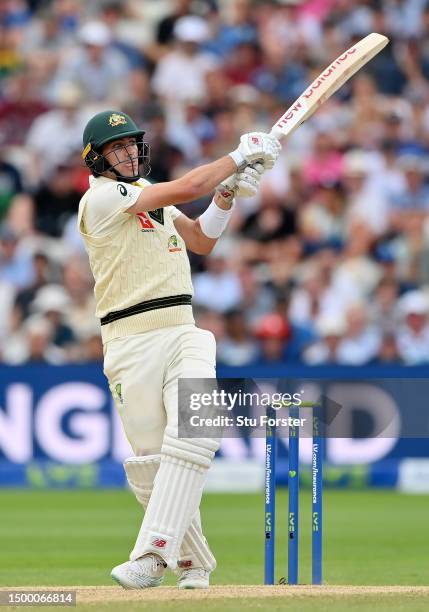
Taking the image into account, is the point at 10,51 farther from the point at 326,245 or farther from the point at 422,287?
the point at 422,287

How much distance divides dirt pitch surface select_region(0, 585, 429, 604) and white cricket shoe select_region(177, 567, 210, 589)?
5 cm

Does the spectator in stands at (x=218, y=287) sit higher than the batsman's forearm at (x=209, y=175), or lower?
higher

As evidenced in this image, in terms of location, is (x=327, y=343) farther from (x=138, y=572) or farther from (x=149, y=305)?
(x=138, y=572)

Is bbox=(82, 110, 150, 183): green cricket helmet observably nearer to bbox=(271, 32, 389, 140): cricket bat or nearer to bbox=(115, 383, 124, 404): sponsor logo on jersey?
bbox=(271, 32, 389, 140): cricket bat

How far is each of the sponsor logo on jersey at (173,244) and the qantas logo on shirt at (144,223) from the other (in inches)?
3.8

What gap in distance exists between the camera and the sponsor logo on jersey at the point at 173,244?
6.47 metres

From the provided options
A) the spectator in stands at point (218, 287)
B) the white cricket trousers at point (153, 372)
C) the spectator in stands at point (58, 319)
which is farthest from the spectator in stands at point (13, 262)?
the white cricket trousers at point (153, 372)

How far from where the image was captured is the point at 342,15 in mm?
16078

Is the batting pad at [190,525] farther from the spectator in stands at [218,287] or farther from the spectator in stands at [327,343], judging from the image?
the spectator in stands at [218,287]

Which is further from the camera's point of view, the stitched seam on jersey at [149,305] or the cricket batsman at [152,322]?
the stitched seam on jersey at [149,305]

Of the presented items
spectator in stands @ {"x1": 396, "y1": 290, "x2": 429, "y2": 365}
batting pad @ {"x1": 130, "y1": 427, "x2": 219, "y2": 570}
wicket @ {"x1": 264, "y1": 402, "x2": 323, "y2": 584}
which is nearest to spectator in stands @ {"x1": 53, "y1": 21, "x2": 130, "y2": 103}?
spectator in stands @ {"x1": 396, "y1": 290, "x2": 429, "y2": 365}

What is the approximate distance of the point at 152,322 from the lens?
643cm

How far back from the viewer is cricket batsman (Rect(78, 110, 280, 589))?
620cm

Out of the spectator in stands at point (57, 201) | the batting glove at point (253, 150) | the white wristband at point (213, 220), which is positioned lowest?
the white wristband at point (213, 220)
